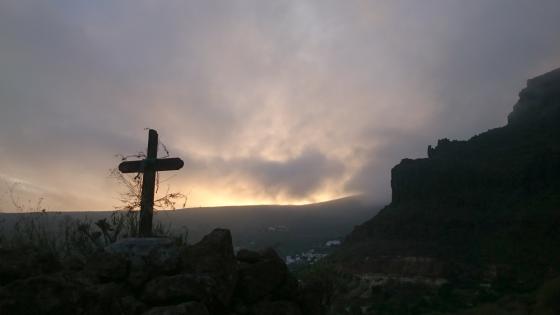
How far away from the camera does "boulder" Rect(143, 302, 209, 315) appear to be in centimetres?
612

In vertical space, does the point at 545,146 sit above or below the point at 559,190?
above

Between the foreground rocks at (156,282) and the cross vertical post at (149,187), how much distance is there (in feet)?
6.45

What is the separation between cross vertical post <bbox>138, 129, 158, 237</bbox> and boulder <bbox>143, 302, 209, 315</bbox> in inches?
137

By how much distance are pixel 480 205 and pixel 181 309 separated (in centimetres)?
12248

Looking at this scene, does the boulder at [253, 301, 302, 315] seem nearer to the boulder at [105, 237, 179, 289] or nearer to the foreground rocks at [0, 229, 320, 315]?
the foreground rocks at [0, 229, 320, 315]

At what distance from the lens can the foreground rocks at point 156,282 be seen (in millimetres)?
5422

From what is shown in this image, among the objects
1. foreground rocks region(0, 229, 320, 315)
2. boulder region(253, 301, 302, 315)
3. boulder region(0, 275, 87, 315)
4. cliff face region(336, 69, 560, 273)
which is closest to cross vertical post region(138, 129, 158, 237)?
foreground rocks region(0, 229, 320, 315)

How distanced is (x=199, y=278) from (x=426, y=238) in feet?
358

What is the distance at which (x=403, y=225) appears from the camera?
11781 cm

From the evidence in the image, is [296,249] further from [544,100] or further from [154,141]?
[154,141]

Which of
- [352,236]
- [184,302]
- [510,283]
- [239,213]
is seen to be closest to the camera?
[184,302]

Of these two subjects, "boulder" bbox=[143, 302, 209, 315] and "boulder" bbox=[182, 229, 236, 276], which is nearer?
"boulder" bbox=[143, 302, 209, 315]

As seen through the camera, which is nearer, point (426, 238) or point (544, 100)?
point (426, 238)

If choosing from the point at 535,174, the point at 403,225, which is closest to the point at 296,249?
the point at 403,225
